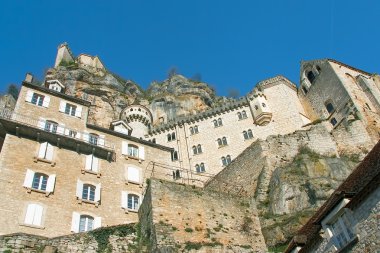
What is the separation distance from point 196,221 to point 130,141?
538 inches

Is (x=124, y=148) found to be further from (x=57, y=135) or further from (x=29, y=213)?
(x=29, y=213)

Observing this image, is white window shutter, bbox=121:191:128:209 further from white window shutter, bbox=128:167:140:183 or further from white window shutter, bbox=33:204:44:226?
white window shutter, bbox=33:204:44:226

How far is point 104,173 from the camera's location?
2827 centimetres

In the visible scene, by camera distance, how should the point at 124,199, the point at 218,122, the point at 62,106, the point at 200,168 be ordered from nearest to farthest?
the point at 124,199 < the point at 62,106 < the point at 200,168 < the point at 218,122

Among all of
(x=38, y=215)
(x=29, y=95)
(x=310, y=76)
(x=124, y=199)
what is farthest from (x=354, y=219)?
(x=310, y=76)

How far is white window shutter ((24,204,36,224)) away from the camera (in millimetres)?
22489

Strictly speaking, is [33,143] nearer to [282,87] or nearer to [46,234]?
[46,234]

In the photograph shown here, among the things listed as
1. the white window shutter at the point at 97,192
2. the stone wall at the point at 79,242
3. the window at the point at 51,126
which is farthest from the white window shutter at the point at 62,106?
the stone wall at the point at 79,242

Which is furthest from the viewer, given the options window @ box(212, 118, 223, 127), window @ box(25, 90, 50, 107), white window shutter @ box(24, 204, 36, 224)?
window @ box(212, 118, 223, 127)

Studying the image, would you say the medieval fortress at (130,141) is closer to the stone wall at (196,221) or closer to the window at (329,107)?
the window at (329,107)

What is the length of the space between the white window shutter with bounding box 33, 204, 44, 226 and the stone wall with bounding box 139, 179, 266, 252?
613 centimetres

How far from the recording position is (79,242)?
64.2ft

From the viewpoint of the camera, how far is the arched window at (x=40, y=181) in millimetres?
24656

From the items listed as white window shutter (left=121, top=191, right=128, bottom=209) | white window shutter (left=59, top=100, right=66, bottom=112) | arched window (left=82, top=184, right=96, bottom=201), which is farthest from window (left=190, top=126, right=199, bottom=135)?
arched window (left=82, top=184, right=96, bottom=201)
